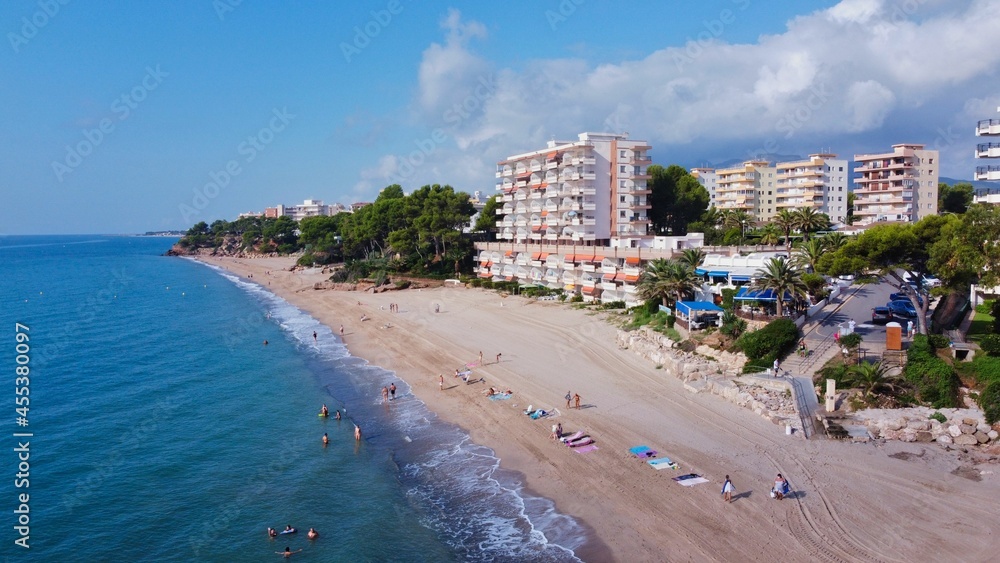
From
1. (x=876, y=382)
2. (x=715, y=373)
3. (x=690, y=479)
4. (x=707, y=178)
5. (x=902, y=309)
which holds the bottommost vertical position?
(x=690, y=479)

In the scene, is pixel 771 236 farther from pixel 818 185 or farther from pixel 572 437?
pixel 818 185

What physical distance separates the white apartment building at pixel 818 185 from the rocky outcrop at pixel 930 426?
71192 mm

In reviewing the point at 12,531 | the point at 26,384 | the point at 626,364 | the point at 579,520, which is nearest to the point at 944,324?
the point at 626,364

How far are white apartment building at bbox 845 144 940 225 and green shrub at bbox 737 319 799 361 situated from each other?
55974 millimetres

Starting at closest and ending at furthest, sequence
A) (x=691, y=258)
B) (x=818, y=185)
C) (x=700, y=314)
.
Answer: (x=700, y=314) < (x=691, y=258) < (x=818, y=185)

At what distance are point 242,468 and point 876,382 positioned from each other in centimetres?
2693

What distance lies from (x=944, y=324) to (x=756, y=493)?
2089 cm

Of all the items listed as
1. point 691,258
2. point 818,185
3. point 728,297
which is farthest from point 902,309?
point 818,185

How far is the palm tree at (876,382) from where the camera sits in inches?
1062

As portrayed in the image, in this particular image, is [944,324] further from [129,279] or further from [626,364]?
[129,279]

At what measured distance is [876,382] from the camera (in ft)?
88.3

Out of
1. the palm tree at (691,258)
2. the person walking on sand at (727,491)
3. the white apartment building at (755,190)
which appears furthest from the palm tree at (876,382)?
the white apartment building at (755,190)

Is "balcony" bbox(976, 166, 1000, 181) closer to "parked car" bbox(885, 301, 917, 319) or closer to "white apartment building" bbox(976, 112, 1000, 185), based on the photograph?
"white apartment building" bbox(976, 112, 1000, 185)

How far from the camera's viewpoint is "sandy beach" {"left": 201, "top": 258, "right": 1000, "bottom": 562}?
18.3 m
